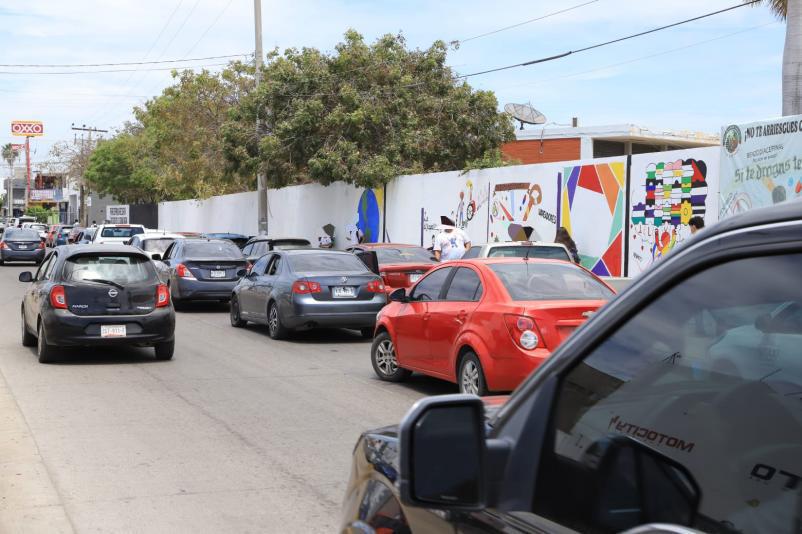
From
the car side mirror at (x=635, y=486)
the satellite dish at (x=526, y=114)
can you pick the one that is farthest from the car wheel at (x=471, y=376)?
the satellite dish at (x=526, y=114)

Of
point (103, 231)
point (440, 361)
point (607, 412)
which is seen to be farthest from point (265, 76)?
point (607, 412)

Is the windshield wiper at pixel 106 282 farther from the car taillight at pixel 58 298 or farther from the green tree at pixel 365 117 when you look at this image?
the green tree at pixel 365 117

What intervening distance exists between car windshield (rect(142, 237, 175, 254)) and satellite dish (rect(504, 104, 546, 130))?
67.0 ft

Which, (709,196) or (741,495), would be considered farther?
(709,196)

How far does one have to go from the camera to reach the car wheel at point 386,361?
11.9m

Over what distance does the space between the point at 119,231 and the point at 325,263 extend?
1976 cm

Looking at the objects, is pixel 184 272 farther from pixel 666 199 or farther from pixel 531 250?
pixel 666 199

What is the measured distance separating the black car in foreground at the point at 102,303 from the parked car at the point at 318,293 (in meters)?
2.65

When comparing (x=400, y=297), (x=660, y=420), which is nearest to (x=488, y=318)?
(x=400, y=297)

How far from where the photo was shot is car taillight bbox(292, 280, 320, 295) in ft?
51.6

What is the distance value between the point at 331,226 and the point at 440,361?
1027 inches

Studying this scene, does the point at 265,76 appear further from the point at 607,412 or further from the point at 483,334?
the point at 607,412

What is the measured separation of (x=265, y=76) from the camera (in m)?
35.3

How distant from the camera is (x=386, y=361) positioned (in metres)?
12.0
